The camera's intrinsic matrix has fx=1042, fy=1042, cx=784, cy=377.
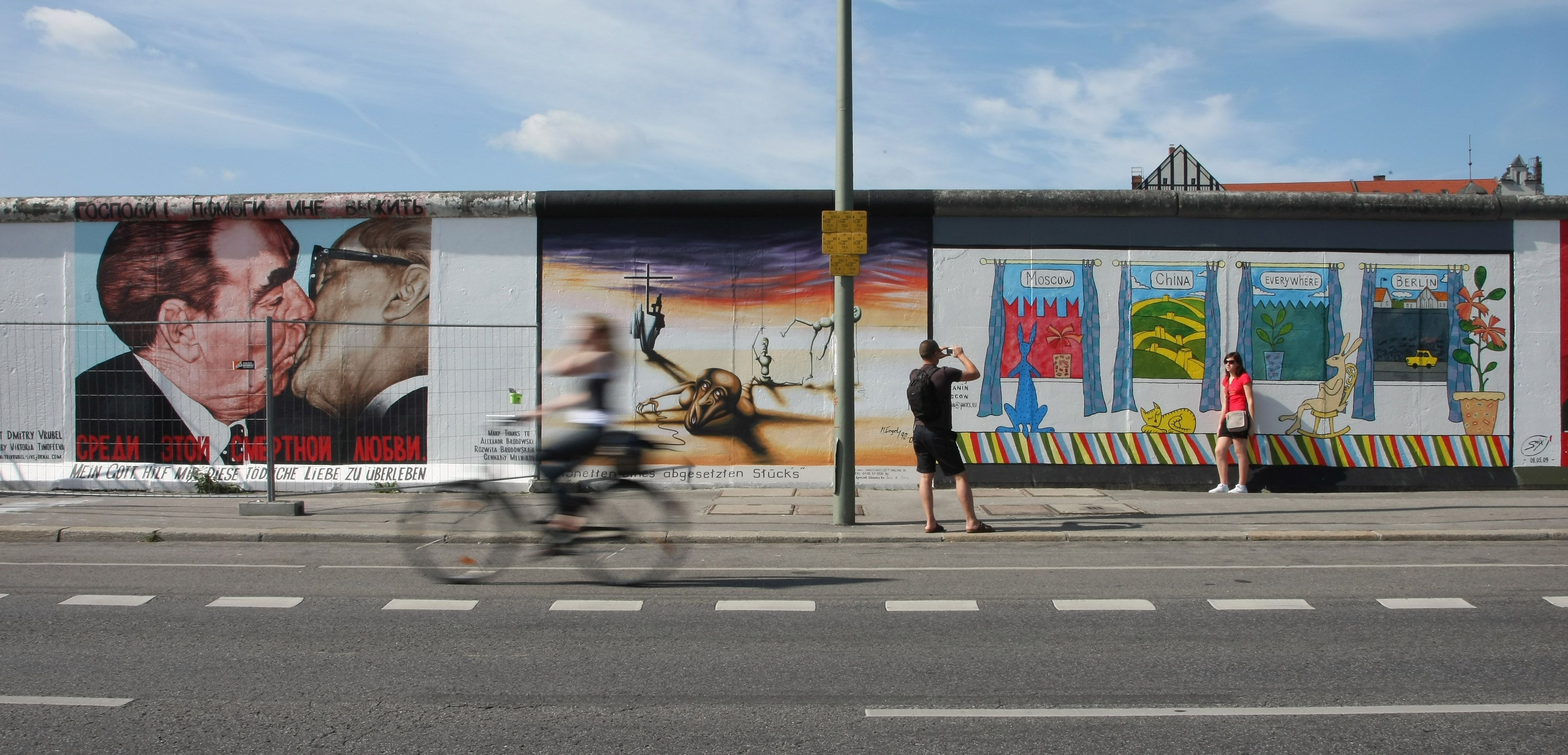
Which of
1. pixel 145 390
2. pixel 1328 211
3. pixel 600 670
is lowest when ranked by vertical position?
pixel 600 670

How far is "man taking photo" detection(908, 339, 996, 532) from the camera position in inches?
364

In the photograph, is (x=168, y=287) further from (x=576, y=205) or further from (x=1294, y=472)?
(x=1294, y=472)

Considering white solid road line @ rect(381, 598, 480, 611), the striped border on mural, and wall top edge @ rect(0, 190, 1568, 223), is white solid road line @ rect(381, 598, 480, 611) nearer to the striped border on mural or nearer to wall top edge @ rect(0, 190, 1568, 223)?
wall top edge @ rect(0, 190, 1568, 223)

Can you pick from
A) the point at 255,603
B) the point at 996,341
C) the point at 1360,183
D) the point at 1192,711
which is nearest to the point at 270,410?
the point at 255,603

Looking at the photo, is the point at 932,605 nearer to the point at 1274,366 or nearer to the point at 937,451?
the point at 937,451

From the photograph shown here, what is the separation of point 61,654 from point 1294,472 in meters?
12.4

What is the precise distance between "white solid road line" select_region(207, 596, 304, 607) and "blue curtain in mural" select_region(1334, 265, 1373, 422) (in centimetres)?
Answer: 1173

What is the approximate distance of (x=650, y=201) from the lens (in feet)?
41.8

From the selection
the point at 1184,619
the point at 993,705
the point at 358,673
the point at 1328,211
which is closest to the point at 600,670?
the point at 358,673

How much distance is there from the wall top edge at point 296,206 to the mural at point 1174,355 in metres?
5.58

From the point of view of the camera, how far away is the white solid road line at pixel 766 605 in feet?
22.1

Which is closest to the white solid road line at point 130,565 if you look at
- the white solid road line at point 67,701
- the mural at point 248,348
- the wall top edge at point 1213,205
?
the white solid road line at point 67,701

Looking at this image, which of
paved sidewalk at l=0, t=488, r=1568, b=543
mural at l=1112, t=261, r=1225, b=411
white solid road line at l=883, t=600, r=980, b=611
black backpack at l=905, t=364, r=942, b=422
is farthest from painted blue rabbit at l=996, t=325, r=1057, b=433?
white solid road line at l=883, t=600, r=980, b=611

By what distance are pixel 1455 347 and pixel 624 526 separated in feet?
35.8
